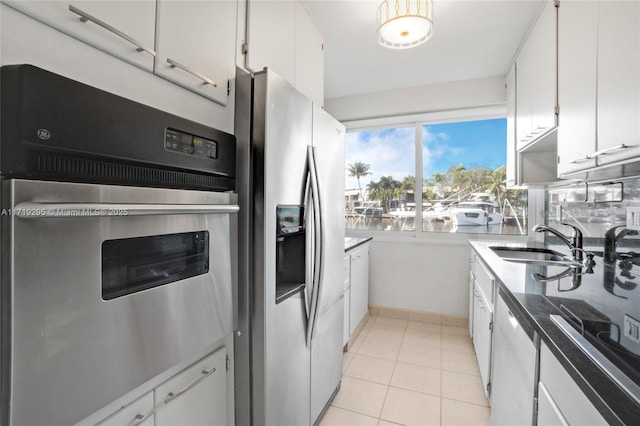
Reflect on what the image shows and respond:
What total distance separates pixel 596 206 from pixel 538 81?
855mm

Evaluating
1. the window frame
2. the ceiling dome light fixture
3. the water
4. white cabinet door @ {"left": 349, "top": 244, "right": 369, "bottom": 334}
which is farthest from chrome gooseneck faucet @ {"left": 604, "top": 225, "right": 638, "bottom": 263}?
white cabinet door @ {"left": 349, "top": 244, "right": 369, "bottom": 334}

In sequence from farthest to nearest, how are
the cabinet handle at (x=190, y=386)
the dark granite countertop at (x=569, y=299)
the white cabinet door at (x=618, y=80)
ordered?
the white cabinet door at (x=618, y=80) → the cabinet handle at (x=190, y=386) → the dark granite countertop at (x=569, y=299)

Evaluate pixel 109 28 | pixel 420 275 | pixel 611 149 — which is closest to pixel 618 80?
pixel 611 149

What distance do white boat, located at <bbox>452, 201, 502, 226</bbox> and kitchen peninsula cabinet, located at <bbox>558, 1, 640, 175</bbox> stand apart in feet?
5.22

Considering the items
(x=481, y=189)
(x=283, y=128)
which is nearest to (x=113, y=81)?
(x=283, y=128)

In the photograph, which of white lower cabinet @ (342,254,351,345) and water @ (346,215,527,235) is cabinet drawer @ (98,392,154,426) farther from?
water @ (346,215,527,235)

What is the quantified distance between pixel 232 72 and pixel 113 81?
50 centimetres

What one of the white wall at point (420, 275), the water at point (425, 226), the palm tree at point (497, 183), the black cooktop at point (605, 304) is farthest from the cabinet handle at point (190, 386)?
the palm tree at point (497, 183)

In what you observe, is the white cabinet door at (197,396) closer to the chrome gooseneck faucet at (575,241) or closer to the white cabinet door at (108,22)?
the white cabinet door at (108,22)

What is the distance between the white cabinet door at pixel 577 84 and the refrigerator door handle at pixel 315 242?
117 cm

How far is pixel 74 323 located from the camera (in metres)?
0.64

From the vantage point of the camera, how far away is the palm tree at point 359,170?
3.58 meters

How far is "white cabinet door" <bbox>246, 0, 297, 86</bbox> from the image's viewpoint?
1.28 m

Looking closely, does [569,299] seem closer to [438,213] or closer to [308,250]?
[308,250]
